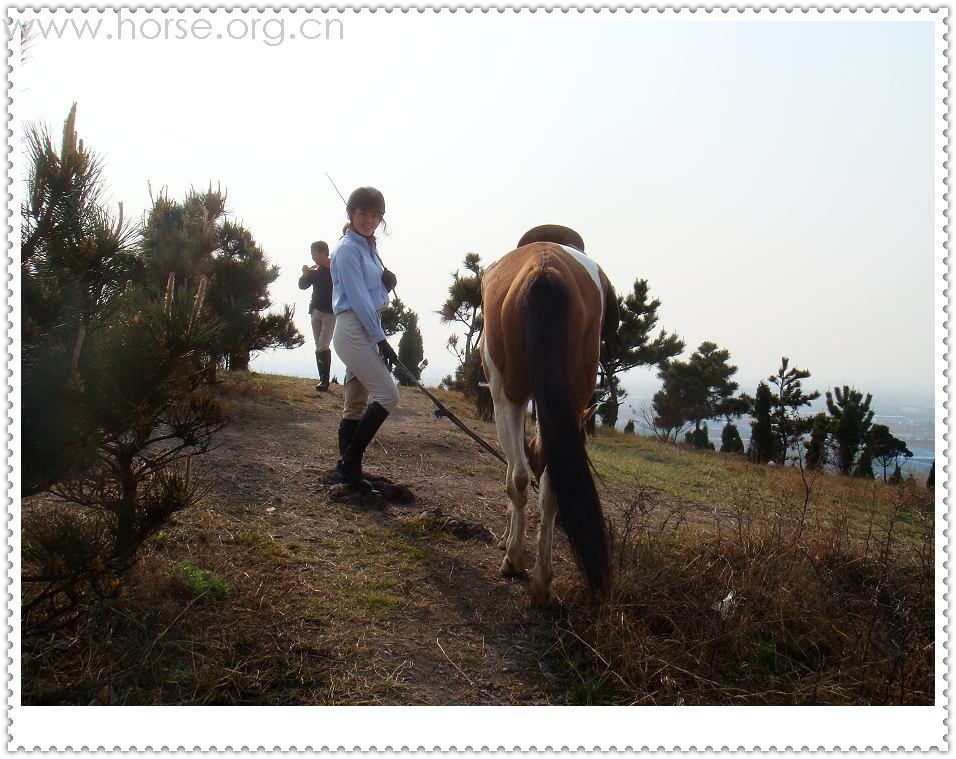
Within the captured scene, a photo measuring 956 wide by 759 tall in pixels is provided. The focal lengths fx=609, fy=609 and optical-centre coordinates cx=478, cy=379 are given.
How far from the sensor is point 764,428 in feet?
41.0

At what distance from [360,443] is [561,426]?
199 centimetres

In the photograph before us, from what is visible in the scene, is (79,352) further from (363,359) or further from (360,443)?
(360,443)

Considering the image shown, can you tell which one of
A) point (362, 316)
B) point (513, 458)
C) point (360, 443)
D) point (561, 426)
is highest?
point (362, 316)

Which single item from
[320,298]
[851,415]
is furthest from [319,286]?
[851,415]

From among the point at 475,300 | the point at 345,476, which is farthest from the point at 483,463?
the point at 475,300

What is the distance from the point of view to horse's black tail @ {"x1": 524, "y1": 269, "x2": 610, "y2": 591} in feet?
8.17

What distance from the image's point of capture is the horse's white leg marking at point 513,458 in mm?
3170

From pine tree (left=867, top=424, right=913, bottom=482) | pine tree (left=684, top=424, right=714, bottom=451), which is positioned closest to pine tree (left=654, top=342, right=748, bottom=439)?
pine tree (left=684, top=424, right=714, bottom=451)

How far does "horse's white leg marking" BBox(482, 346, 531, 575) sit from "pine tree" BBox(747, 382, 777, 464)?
872 centimetres

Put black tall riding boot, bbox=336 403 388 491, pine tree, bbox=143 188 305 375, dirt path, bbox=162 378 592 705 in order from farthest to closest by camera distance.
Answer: pine tree, bbox=143 188 305 375
black tall riding boot, bbox=336 403 388 491
dirt path, bbox=162 378 592 705

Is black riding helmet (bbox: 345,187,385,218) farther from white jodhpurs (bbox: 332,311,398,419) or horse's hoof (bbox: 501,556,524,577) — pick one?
horse's hoof (bbox: 501,556,524,577)

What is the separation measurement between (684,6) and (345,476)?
3378 millimetres
